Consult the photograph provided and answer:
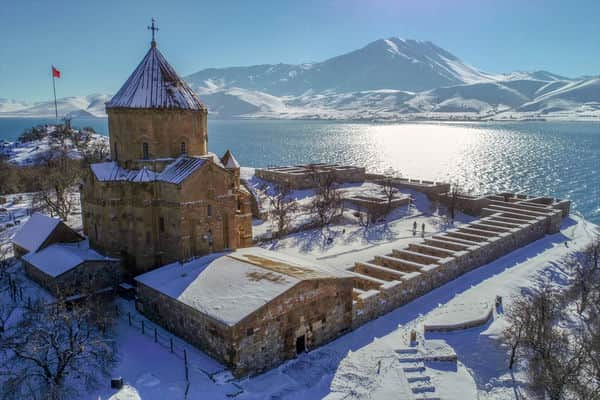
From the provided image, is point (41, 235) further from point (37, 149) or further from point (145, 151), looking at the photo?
point (37, 149)

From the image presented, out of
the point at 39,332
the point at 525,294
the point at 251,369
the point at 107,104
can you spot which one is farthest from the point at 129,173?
the point at 525,294

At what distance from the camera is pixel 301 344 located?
21.3 metres

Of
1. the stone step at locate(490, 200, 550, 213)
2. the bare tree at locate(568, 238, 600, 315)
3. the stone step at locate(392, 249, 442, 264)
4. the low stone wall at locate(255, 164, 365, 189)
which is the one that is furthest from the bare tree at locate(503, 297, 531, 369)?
the low stone wall at locate(255, 164, 365, 189)

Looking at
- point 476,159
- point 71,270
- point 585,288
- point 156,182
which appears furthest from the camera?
point 476,159

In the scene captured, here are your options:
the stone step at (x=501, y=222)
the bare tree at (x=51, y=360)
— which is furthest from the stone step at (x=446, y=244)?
the bare tree at (x=51, y=360)

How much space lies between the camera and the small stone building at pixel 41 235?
94.9 ft

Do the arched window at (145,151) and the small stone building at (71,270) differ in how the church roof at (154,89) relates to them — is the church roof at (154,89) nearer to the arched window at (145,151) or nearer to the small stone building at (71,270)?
the arched window at (145,151)

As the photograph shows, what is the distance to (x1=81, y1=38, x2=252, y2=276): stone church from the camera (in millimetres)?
26328

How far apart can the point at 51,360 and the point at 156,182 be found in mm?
11752

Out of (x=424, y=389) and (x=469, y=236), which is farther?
(x=469, y=236)

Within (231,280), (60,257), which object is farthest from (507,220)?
(60,257)

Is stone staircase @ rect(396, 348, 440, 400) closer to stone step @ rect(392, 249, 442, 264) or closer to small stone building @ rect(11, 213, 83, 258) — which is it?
stone step @ rect(392, 249, 442, 264)

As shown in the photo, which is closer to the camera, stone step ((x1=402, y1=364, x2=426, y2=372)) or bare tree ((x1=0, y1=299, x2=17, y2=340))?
stone step ((x1=402, y1=364, x2=426, y2=372))

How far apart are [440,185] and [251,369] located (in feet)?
149
